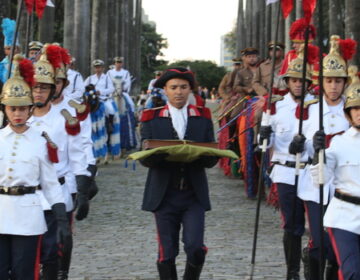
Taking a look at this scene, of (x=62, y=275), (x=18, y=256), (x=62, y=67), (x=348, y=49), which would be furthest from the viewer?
(x=348, y=49)

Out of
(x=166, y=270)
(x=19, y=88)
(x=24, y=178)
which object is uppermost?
(x=19, y=88)

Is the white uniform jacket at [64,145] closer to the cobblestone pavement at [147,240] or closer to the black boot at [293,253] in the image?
the cobblestone pavement at [147,240]

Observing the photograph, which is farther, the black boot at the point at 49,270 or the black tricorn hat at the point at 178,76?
the black tricorn hat at the point at 178,76

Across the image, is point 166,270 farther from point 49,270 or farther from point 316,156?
point 316,156

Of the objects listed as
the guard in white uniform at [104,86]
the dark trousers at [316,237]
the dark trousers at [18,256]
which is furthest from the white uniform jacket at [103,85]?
the dark trousers at [18,256]

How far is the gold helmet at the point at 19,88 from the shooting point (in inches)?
237

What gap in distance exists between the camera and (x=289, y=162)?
8.20 m

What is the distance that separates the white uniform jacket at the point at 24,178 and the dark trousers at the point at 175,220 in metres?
1.01

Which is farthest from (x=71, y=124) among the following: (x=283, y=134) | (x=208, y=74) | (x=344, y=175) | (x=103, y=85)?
(x=208, y=74)

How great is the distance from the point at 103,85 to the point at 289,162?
13583 millimetres

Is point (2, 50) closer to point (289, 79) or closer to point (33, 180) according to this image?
point (289, 79)

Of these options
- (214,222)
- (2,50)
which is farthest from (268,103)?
(2,50)

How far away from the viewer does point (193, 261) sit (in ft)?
22.6

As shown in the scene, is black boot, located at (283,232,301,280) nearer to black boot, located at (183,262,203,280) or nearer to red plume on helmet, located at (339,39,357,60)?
black boot, located at (183,262,203,280)
